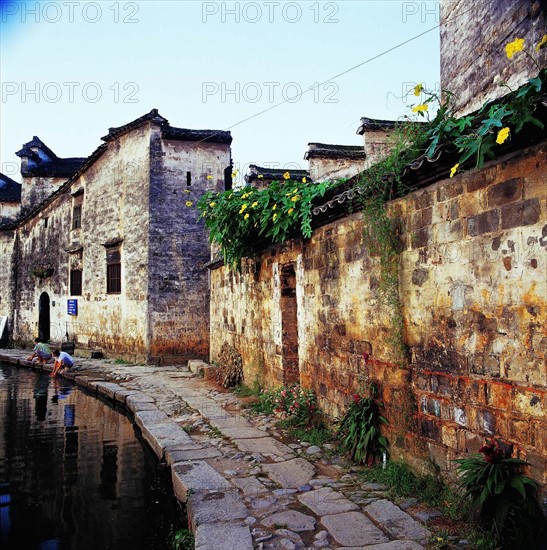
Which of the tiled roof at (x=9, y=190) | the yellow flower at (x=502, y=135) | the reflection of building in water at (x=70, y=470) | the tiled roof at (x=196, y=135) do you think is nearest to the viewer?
the yellow flower at (x=502, y=135)

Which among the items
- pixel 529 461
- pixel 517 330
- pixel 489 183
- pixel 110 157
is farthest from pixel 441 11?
pixel 110 157

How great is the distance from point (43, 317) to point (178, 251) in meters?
10.4

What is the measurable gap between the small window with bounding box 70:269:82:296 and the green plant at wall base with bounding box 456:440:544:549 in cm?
1785

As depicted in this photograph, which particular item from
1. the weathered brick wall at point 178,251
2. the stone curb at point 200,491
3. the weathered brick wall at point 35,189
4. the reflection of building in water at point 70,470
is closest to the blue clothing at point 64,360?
the weathered brick wall at point 178,251

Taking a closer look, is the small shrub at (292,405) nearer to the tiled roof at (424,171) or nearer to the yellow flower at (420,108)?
the tiled roof at (424,171)

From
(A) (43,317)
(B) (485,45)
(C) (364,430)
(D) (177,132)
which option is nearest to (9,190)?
(A) (43,317)

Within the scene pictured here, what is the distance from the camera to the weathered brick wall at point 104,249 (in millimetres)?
15930

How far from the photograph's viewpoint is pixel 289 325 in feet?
27.0

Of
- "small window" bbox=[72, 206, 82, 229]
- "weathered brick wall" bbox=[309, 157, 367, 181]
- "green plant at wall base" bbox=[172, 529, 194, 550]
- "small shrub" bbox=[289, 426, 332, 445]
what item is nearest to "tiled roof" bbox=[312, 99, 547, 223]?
"small shrub" bbox=[289, 426, 332, 445]

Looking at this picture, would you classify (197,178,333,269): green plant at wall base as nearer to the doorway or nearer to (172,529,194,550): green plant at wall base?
the doorway

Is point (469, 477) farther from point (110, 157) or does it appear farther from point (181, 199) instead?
point (110, 157)

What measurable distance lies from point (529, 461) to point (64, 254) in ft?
65.6

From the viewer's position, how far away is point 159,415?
7.97 m

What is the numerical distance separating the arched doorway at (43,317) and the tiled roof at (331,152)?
48.0 ft
